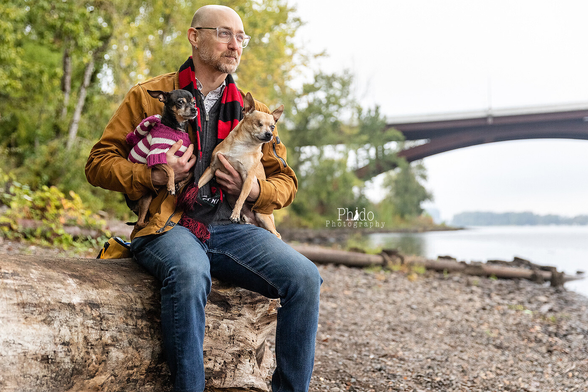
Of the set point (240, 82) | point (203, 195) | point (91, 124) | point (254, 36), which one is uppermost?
point (254, 36)

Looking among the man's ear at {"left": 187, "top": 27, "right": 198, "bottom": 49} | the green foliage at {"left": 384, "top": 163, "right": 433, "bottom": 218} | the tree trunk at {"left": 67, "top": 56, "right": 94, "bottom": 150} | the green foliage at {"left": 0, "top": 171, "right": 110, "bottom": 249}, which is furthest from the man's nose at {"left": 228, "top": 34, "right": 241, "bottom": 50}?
the green foliage at {"left": 384, "top": 163, "right": 433, "bottom": 218}

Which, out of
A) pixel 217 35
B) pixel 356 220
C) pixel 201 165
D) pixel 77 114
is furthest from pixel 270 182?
pixel 356 220

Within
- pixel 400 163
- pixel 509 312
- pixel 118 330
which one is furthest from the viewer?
pixel 400 163

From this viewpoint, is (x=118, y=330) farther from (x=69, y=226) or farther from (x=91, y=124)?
(x=91, y=124)

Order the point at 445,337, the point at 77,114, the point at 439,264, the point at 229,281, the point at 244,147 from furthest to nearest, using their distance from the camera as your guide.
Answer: the point at 77,114, the point at 439,264, the point at 445,337, the point at 244,147, the point at 229,281

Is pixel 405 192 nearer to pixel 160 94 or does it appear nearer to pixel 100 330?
pixel 160 94

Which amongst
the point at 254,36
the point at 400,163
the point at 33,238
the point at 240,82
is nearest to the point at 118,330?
the point at 33,238

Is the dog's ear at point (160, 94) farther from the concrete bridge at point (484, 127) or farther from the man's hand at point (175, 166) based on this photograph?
the concrete bridge at point (484, 127)

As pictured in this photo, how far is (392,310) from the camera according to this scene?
6215 millimetres

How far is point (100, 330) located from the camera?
2.17m

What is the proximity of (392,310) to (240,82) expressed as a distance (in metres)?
8.00

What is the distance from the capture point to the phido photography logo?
2098 cm

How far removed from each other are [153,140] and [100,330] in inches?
40.0

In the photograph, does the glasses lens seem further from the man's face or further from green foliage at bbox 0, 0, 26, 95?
green foliage at bbox 0, 0, 26, 95
